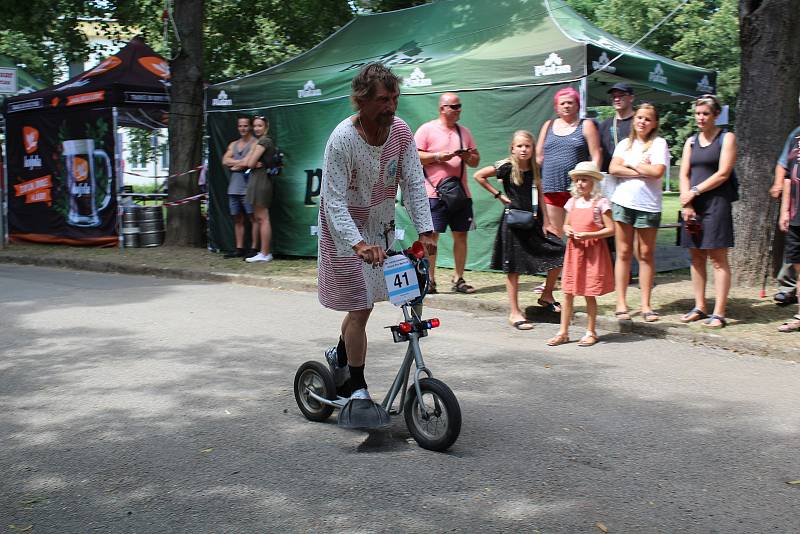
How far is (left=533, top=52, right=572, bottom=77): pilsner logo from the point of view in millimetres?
10320

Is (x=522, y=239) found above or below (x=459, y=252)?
above

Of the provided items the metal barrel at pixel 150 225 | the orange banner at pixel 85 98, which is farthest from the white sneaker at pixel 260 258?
the orange banner at pixel 85 98

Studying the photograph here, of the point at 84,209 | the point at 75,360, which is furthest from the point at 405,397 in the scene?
the point at 84,209

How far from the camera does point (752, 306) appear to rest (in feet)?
27.8

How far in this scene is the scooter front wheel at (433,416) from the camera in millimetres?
4555

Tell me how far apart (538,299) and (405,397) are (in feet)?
14.5

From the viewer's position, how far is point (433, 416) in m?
4.71

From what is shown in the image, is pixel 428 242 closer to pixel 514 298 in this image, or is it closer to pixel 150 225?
pixel 514 298

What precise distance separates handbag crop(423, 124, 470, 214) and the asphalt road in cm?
198

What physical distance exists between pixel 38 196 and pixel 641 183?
43.5ft

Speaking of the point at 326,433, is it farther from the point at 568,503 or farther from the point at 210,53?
the point at 210,53

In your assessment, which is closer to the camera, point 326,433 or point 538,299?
point 326,433

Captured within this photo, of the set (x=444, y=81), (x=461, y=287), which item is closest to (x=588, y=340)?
(x=461, y=287)

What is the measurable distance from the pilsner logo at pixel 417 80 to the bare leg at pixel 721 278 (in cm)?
497
